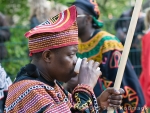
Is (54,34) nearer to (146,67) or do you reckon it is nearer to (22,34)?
(146,67)

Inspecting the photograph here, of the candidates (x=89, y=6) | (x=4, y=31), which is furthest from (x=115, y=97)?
(x=4, y=31)

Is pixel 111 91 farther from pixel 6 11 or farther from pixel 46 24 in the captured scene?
pixel 6 11

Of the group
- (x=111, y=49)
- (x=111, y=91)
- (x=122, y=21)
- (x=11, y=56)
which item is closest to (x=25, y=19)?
(x=11, y=56)

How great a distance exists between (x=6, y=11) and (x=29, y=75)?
3.76 metres

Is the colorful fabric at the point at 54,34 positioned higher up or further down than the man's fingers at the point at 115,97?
higher up

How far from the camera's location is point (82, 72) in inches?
152

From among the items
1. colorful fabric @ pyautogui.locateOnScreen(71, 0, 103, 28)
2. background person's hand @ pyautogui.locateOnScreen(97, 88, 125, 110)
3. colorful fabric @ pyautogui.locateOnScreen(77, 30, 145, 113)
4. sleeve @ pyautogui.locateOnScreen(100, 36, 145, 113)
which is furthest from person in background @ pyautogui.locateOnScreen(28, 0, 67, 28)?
background person's hand @ pyautogui.locateOnScreen(97, 88, 125, 110)

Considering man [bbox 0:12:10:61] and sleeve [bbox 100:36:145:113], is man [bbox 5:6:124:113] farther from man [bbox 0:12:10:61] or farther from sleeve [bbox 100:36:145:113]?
man [bbox 0:12:10:61]

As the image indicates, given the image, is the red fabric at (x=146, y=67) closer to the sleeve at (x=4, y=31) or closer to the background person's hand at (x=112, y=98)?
the background person's hand at (x=112, y=98)

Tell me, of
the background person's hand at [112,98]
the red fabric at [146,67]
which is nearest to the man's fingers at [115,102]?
the background person's hand at [112,98]

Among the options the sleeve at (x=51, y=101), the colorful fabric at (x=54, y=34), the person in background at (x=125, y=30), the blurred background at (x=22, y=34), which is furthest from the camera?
the person in background at (x=125, y=30)

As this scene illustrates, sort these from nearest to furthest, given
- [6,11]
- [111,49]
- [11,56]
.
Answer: [111,49]
[6,11]
[11,56]

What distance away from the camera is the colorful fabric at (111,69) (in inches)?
217

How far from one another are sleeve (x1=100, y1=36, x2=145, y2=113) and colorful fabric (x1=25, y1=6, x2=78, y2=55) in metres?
1.75
